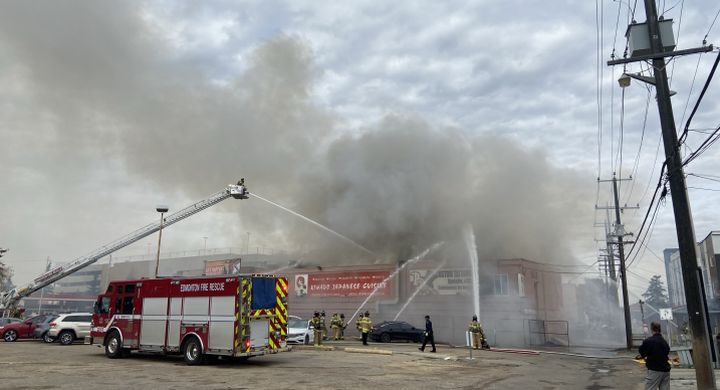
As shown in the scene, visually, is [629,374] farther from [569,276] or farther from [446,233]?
[569,276]

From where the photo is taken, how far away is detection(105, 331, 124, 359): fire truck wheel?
51.7 feet

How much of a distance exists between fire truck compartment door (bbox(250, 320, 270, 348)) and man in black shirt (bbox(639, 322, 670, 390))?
9.77 meters

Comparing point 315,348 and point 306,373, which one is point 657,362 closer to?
point 306,373

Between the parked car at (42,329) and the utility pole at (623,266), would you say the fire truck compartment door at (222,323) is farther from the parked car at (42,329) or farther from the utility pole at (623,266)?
the utility pole at (623,266)

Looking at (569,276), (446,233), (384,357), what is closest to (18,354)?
(384,357)

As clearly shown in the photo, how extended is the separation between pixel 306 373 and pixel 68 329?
51.2 ft

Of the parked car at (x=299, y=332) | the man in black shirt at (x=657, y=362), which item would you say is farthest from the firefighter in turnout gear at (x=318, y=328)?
the man in black shirt at (x=657, y=362)

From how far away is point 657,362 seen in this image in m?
8.27

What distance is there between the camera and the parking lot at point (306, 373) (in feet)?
34.1

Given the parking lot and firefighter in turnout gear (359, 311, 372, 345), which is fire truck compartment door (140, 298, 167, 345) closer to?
the parking lot

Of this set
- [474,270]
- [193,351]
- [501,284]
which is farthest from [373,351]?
[501,284]

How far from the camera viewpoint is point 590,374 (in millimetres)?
14516

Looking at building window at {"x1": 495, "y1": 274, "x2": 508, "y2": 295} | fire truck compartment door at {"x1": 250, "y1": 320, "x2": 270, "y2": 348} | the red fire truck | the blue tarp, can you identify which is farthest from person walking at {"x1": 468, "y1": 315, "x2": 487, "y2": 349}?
fire truck compartment door at {"x1": 250, "y1": 320, "x2": 270, "y2": 348}

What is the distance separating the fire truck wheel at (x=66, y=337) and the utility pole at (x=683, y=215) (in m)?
23.8
